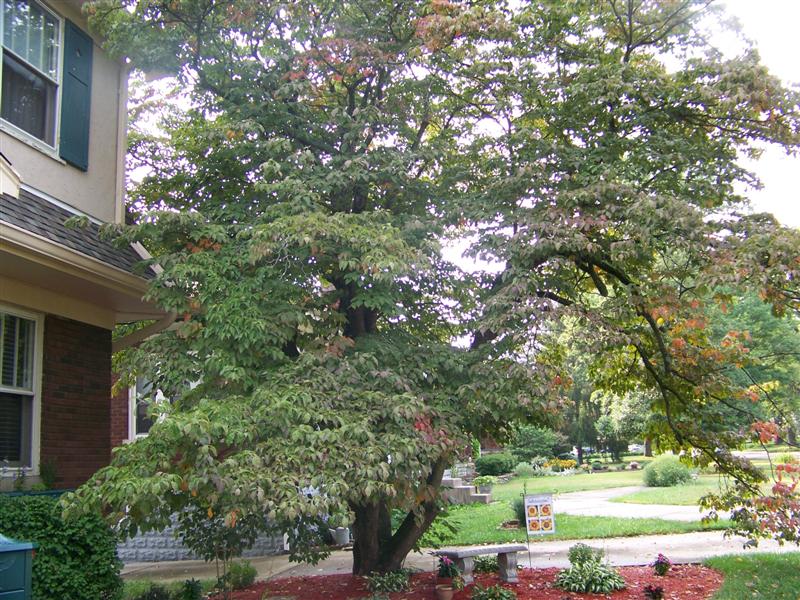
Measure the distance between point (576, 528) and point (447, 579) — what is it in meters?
5.02

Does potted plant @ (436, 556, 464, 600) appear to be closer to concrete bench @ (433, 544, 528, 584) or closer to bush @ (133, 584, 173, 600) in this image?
concrete bench @ (433, 544, 528, 584)

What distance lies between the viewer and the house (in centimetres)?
657

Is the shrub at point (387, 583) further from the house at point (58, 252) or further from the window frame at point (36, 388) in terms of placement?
the window frame at point (36, 388)

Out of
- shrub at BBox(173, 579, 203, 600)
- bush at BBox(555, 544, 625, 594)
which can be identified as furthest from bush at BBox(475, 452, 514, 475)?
shrub at BBox(173, 579, 203, 600)

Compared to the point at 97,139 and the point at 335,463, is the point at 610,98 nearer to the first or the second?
the point at 335,463

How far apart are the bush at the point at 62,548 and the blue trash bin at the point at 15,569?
926 millimetres

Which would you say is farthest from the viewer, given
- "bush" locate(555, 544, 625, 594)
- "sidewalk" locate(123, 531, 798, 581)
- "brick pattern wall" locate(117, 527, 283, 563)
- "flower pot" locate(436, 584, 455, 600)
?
"brick pattern wall" locate(117, 527, 283, 563)

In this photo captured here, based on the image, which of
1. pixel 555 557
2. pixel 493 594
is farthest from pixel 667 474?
pixel 493 594

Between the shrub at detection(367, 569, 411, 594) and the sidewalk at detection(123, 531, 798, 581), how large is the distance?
1755 mm

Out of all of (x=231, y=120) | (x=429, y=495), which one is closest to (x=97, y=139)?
(x=231, y=120)

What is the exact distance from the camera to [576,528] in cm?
1320

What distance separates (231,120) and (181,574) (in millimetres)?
6827

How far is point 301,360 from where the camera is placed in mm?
6297

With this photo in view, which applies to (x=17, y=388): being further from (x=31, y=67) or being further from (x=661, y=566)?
(x=661, y=566)
